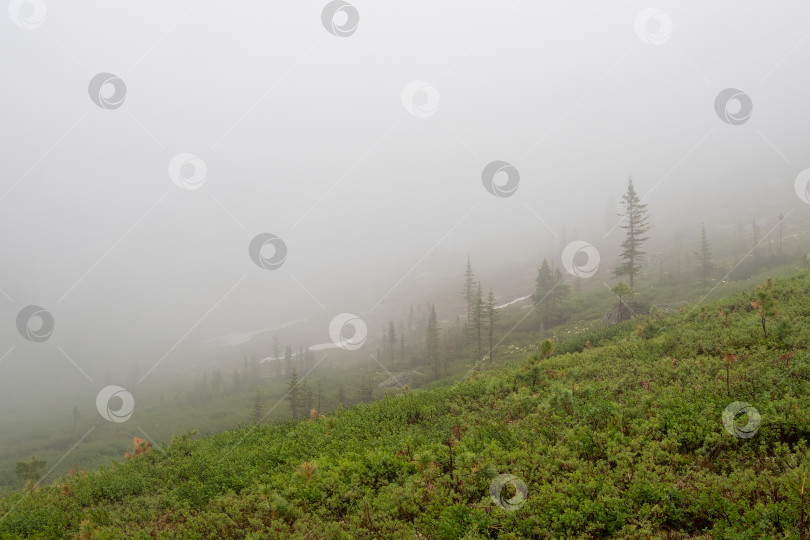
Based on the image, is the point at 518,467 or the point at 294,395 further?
the point at 294,395

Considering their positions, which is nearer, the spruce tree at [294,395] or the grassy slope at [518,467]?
the grassy slope at [518,467]

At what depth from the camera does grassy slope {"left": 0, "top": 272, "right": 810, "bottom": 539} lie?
5113 mm

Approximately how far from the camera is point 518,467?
21.7ft

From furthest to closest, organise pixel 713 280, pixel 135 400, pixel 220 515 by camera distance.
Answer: pixel 135 400
pixel 713 280
pixel 220 515

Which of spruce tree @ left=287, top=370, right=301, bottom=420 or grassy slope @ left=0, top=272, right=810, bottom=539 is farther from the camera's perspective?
spruce tree @ left=287, top=370, right=301, bottom=420

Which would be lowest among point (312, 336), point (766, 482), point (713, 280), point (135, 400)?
point (766, 482)

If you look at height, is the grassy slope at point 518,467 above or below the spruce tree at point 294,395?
below

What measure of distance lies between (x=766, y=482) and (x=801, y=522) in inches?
36.4

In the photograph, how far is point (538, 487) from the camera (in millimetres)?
5988

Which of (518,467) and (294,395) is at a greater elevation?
(294,395)

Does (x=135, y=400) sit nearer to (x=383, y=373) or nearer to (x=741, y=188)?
(x=383, y=373)

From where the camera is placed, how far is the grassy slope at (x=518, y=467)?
5113 mm

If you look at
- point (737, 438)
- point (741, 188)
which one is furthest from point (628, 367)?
point (741, 188)

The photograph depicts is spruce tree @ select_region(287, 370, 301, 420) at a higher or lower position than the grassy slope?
higher
